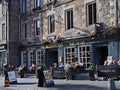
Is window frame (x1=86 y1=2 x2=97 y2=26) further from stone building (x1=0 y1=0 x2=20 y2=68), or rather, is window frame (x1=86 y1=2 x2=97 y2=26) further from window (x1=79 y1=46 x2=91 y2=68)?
stone building (x1=0 y1=0 x2=20 y2=68)

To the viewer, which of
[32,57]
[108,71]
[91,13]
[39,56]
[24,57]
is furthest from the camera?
[24,57]

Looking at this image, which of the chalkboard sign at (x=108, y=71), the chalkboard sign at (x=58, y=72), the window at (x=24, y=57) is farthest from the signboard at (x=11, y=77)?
the window at (x=24, y=57)

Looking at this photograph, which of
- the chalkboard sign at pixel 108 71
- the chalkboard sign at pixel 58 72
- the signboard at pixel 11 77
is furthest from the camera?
the chalkboard sign at pixel 58 72

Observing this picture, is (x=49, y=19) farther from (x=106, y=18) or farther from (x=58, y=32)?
(x=106, y=18)

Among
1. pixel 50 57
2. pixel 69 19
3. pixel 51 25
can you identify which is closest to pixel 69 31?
pixel 69 19

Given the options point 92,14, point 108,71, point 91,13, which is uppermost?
point 91,13

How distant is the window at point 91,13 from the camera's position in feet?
89.9

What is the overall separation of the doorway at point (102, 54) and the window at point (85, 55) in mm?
941

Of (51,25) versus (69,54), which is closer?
(69,54)

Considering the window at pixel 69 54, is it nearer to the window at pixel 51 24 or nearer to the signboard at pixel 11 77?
the window at pixel 51 24

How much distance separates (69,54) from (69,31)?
1.96 metres

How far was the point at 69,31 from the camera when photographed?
30141 millimetres

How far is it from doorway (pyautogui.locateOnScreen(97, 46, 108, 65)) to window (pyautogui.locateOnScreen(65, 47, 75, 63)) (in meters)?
2.83

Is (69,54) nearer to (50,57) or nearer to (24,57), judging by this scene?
(50,57)
